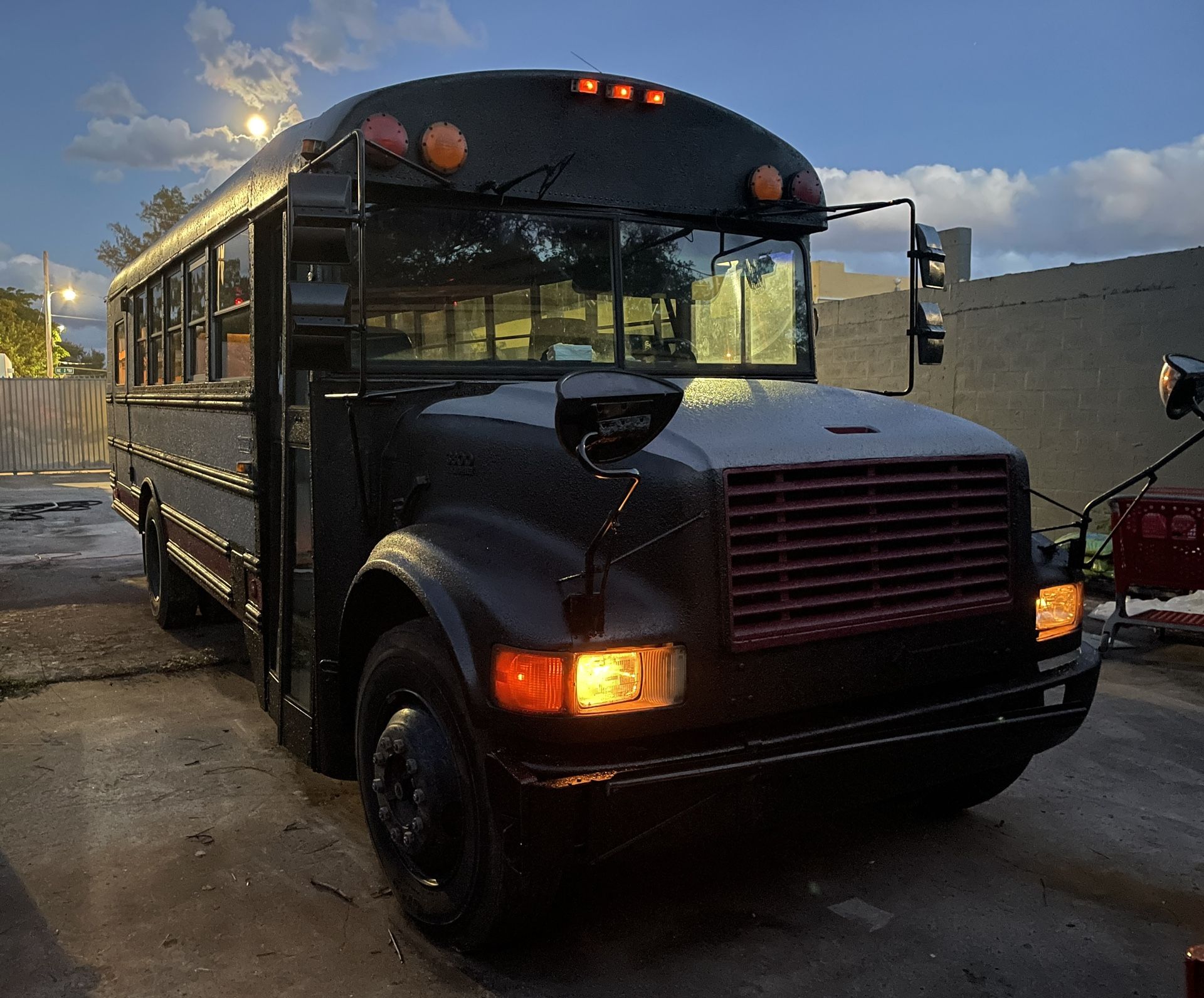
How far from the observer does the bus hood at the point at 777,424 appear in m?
2.64

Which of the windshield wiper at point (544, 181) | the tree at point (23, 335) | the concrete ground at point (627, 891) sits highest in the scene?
the tree at point (23, 335)

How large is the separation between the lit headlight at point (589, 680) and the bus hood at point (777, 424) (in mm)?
479

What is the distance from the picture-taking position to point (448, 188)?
134 inches

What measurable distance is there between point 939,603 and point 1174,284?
666 cm

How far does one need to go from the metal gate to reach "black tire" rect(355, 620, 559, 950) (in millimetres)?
20701

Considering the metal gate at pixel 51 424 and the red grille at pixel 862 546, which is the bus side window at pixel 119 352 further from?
the metal gate at pixel 51 424

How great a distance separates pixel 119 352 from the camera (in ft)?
27.5

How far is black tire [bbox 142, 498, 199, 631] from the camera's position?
6.69 meters

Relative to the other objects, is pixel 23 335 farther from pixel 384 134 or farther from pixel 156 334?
pixel 384 134

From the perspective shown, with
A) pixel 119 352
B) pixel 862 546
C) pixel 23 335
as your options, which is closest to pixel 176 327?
pixel 119 352

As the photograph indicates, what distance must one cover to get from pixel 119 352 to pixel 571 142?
19.9 feet

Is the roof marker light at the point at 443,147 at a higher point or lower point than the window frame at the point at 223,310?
higher

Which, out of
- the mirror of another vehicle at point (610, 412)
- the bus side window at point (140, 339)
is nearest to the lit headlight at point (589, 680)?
the mirror of another vehicle at point (610, 412)

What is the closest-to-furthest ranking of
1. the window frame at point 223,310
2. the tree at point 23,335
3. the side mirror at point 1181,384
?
the side mirror at point 1181,384, the window frame at point 223,310, the tree at point 23,335
